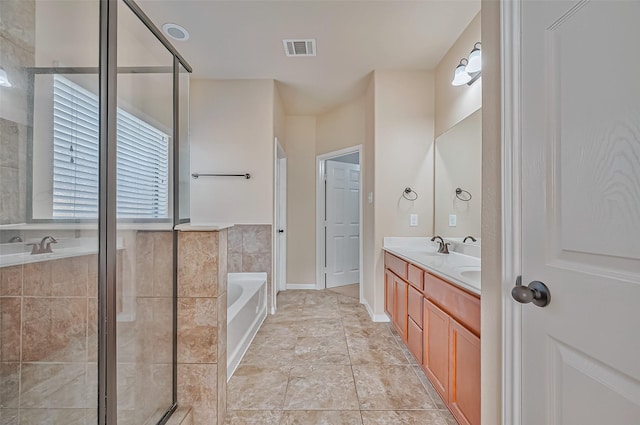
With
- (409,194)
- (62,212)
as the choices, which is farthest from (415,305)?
(62,212)

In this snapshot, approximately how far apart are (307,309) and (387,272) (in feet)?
3.76

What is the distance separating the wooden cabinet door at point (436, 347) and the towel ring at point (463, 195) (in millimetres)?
1055

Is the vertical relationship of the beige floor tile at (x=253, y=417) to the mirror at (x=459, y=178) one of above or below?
below

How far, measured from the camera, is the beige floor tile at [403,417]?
1561mm

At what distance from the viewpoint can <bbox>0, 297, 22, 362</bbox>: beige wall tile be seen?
100 centimetres

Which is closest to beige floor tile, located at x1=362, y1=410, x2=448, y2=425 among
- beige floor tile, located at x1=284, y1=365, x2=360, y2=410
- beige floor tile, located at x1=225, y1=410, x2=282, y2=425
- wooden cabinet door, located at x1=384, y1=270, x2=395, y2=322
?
beige floor tile, located at x1=284, y1=365, x2=360, y2=410

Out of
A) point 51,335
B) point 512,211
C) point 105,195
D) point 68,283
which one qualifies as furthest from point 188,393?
point 512,211

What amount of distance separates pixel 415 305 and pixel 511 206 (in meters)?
1.38

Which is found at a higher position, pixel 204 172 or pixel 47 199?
pixel 204 172

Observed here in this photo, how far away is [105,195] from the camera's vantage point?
104cm

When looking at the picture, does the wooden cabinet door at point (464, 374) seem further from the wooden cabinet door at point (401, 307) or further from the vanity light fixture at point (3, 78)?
the vanity light fixture at point (3, 78)

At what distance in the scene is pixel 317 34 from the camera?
2451 mm

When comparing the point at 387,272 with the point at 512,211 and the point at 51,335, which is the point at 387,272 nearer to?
the point at 512,211

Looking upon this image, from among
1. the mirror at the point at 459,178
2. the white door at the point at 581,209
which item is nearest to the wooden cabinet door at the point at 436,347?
the white door at the point at 581,209
